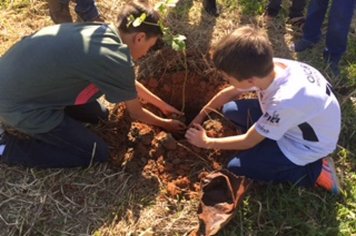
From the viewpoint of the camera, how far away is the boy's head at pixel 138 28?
2.59m

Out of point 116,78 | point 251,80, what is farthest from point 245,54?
point 116,78

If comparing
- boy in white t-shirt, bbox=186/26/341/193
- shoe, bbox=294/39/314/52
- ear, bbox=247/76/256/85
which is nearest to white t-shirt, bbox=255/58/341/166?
boy in white t-shirt, bbox=186/26/341/193

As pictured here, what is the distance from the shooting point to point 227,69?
2.38m

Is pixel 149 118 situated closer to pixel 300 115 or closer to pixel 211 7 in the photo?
pixel 300 115

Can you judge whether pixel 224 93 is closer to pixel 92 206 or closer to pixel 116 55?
pixel 116 55

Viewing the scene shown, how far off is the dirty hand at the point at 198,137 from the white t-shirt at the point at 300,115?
0.37m

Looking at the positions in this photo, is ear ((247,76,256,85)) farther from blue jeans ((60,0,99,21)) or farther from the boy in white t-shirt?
blue jeans ((60,0,99,21))

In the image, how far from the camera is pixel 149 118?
295 cm

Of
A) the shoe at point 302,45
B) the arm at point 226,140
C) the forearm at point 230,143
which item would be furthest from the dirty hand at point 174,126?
the shoe at point 302,45

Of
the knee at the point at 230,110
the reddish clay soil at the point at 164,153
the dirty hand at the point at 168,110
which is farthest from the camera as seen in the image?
the dirty hand at the point at 168,110

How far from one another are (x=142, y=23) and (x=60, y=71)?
0.51 metres

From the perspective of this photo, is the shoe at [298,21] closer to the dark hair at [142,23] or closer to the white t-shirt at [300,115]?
the white t-shirt at [300,115]

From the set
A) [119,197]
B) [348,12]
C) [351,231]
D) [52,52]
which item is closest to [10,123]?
[52,52]

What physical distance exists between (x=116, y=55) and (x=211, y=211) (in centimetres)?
98
